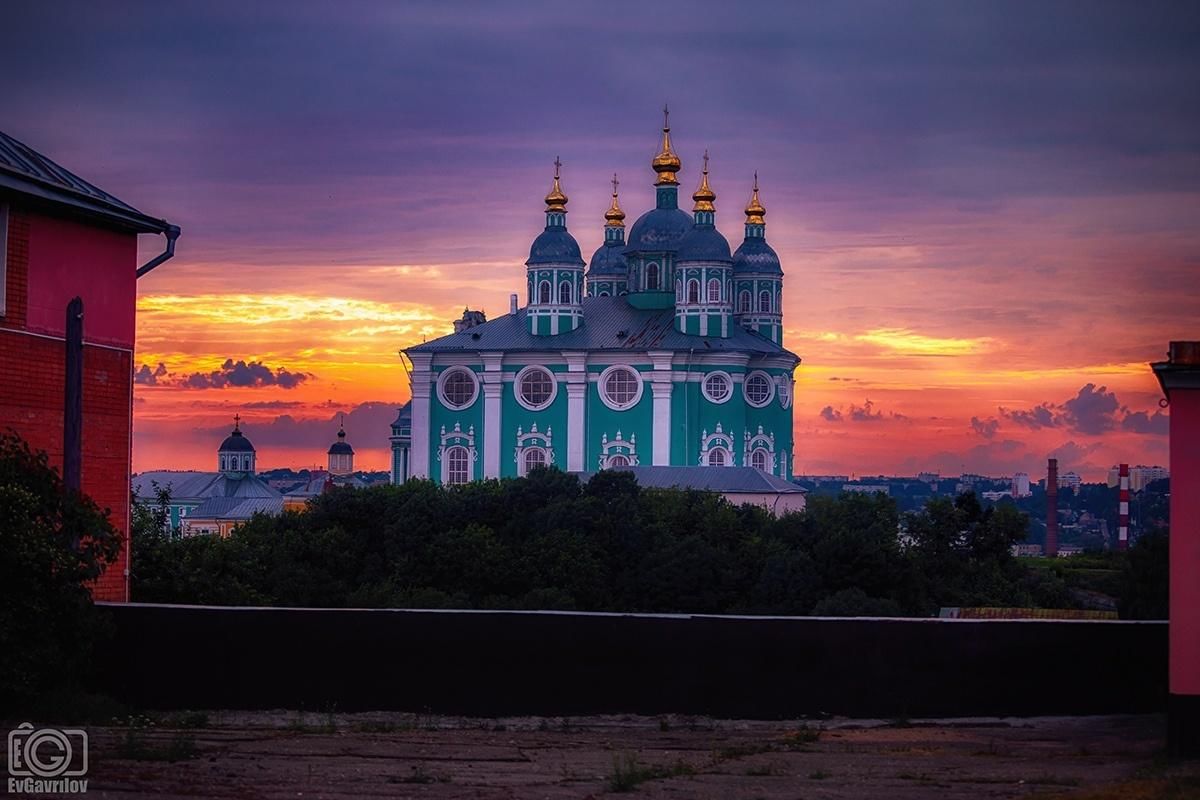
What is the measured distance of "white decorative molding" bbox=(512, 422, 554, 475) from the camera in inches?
3748

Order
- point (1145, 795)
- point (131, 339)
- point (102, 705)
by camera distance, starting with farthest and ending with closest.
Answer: point (131, 339)
point (102, 705)
point (1145, 795)

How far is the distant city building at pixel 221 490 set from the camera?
503 ft

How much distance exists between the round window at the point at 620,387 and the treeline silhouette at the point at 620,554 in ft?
78.6

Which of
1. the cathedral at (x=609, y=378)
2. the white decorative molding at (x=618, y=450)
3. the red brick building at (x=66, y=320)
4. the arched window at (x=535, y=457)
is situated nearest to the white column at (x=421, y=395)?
the cathedral at (x=609, y=378)

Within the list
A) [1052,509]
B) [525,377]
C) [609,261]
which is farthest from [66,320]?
[1052,509]

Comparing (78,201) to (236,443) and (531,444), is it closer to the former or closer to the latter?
(531,444)

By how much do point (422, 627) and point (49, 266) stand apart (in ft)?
16.0

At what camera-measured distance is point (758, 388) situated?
9588cm

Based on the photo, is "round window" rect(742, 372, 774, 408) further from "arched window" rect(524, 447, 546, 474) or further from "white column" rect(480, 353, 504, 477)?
"white column" rect(480, 353, 504, 477)

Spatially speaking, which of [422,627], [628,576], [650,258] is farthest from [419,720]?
[650,258]

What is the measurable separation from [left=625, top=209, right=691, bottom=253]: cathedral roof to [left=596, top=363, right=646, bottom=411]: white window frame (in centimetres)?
926

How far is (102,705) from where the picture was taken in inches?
703

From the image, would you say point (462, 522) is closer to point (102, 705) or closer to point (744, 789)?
point (102, 705)

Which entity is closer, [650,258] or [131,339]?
[131,339]
